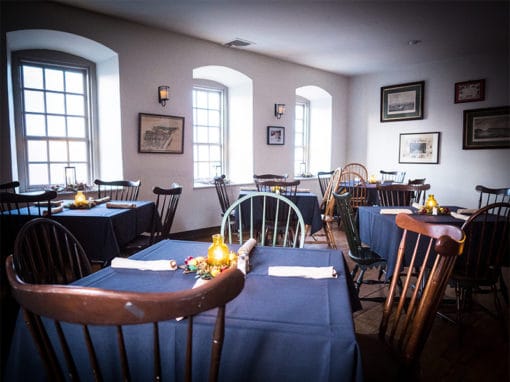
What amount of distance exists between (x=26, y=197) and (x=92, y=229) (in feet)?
1.63

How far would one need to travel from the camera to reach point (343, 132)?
7691mm

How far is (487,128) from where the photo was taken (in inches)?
229

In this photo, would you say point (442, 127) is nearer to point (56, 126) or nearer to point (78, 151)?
point (78, 151)

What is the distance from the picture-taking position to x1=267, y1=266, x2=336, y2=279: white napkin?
134 centimetres

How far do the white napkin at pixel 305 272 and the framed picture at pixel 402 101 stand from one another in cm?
617

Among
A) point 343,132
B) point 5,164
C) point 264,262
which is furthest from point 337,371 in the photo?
point 343,132

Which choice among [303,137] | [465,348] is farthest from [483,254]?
[303,137]

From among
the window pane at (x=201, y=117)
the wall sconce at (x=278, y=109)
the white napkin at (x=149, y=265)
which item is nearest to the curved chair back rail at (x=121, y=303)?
the white napkin at (x=149, y=265)

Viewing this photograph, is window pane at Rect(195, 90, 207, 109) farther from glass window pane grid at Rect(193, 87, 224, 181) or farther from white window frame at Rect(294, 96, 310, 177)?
white window frame at Rect(294, 96, 310, 177)

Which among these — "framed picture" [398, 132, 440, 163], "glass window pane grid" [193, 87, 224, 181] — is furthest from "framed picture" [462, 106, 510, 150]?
"glass window pane grid" [193, 87, 224, 181]

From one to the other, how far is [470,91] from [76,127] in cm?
607

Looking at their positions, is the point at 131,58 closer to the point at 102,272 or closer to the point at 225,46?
the point at 225,46

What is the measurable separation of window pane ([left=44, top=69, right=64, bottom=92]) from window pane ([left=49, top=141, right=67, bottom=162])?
0.65 m

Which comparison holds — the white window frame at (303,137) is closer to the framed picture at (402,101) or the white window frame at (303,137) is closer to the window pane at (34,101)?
the framed picture at (402,101)
